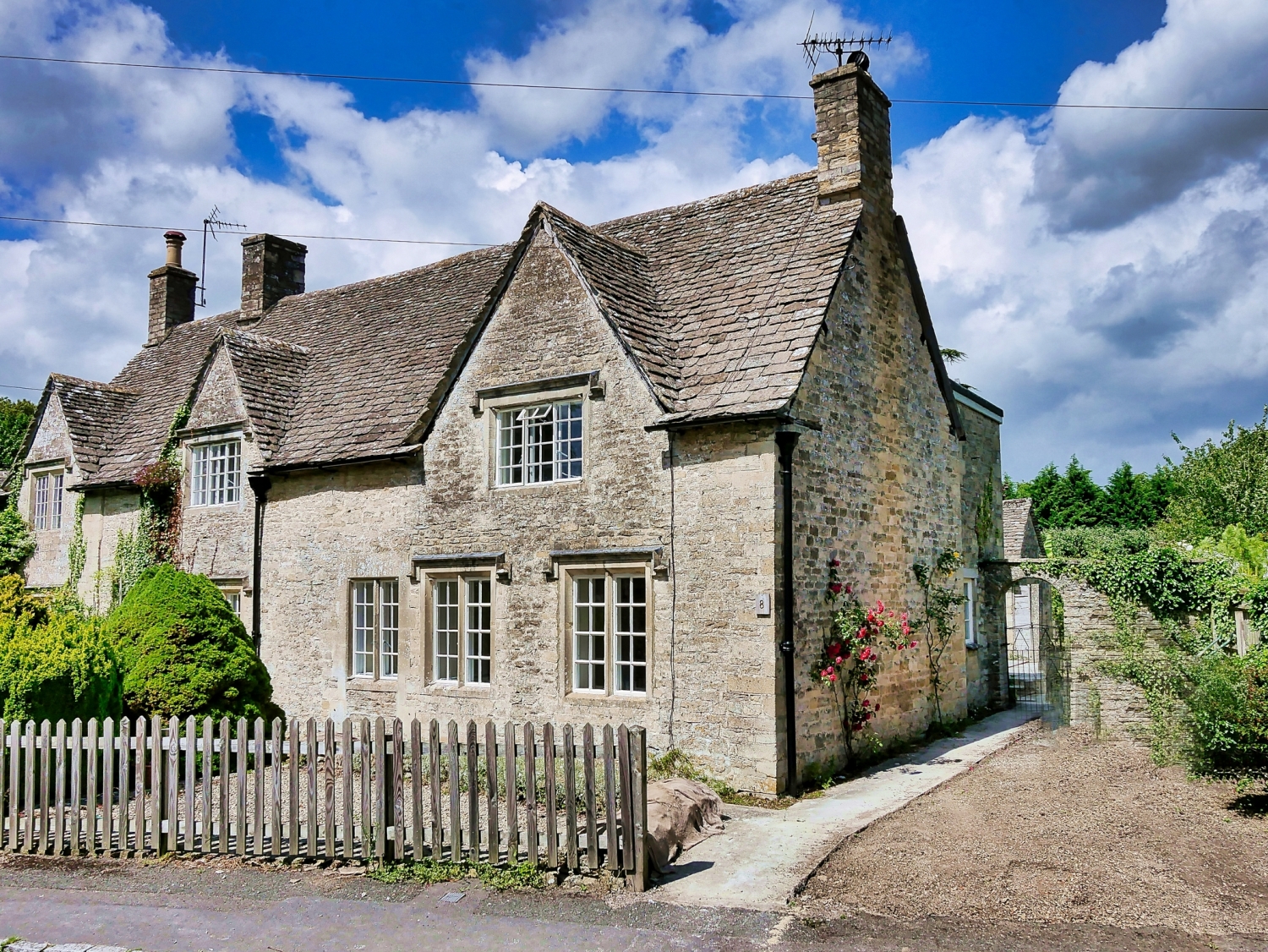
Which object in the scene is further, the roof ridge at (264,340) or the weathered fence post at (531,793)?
the roof ridge at (264,340)

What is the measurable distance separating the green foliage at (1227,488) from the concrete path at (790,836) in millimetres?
26430

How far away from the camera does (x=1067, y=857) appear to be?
362 inches

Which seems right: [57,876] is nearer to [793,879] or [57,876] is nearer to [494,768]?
[494,768]

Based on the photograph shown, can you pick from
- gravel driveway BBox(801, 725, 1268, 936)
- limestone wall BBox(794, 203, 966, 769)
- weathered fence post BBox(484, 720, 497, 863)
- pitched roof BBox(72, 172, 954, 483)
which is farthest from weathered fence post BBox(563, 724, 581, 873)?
pitched roof BBox(72, 172, 954, 483)

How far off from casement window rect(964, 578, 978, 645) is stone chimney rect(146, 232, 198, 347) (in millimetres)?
22651

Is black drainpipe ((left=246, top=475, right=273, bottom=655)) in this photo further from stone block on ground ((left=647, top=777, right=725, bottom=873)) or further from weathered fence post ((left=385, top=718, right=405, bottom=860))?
stone block on ground ((left=647, top=777, right=725, bottom=873))

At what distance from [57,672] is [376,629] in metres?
5.41

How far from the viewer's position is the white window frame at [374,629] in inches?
655

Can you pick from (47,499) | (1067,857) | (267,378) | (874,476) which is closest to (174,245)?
(47,499)

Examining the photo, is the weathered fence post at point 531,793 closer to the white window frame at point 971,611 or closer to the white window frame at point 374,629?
the white window frame at point 374,629

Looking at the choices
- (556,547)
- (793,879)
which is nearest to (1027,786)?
(793,879)

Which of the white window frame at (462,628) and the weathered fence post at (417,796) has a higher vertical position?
the white window frame at (462,628)

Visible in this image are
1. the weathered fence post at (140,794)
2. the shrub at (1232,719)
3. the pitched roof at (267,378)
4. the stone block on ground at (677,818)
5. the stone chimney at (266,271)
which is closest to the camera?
the stone block on ground at (677,818)

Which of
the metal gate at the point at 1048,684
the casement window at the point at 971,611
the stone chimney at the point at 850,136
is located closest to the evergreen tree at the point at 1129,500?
the metal gate at the point at 1048,684
